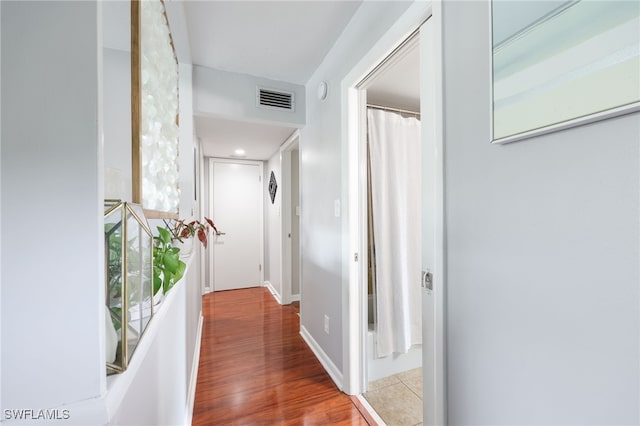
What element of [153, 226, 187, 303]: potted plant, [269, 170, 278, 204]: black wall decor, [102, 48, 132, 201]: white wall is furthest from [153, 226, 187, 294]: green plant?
[269, 170, 278, 204]: black wall decor

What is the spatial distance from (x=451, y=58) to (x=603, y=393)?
1.07 m

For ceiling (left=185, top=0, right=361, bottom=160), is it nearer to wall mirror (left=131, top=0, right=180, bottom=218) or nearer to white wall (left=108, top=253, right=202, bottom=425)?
wall mirror (left=131, top=0, right=180, bottom=218)

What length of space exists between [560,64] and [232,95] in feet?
7.05

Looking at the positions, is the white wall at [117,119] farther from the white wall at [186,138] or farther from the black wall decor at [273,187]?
the black wall decor at [273,187]

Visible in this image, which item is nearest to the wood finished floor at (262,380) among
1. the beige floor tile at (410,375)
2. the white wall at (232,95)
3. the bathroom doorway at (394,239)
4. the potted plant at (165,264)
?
the bathroom doorway at (394,239)

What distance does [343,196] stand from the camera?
5.94 ft

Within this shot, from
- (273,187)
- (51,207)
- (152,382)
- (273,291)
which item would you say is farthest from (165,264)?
(273,291)

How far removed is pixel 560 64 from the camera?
65 cm

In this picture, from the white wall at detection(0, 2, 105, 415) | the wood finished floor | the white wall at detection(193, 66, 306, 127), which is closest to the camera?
the white wall at detection(0, 2, 105, 415)

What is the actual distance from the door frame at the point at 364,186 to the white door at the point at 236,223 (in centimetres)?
295

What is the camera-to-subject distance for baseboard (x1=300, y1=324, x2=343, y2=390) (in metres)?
1.92

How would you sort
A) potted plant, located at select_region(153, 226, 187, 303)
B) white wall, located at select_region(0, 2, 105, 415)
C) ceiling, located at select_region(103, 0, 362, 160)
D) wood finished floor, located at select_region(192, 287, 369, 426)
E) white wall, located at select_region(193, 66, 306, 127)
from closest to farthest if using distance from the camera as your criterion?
1. white wall, located at select_region(0, 2, 105, 415)
2. potted plant, located at select_region(153, 226, 187, 303)
3. ceiling, located at select_region(103, 0, 362, 160)
4. wood finished floor, located at select_region(192, 287, 369, 426)
5. white wall, located at select_region(193, 66, 306, 127)

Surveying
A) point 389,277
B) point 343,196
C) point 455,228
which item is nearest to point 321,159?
point 343,196

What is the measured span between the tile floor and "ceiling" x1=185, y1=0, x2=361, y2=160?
7.94ft
